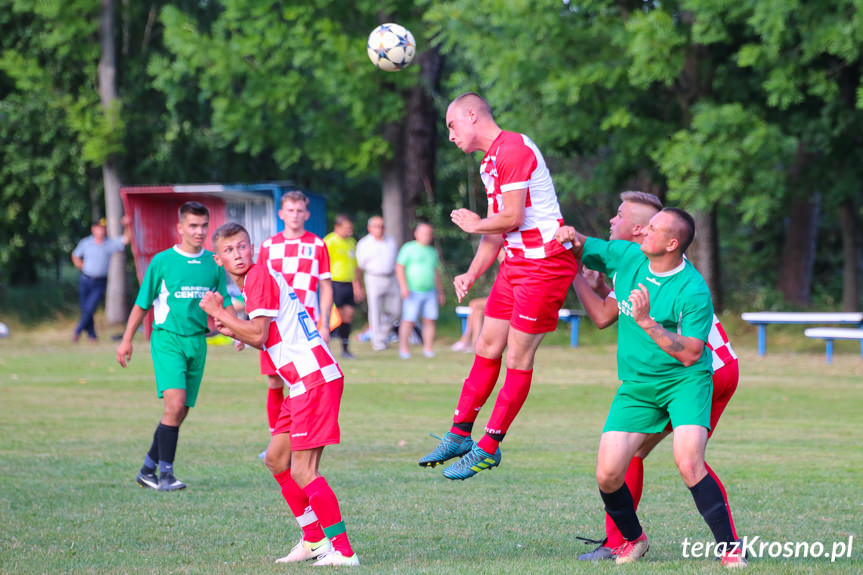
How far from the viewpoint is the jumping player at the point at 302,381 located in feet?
20.2

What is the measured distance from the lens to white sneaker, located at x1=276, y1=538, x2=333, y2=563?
247 inches

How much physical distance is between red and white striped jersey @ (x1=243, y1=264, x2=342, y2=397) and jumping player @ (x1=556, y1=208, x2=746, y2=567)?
153 cm

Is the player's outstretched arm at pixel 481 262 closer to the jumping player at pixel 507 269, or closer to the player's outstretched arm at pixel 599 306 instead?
the jumping player at pixel 507 269

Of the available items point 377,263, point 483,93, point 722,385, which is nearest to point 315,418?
point 722,385

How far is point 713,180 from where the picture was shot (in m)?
20.1

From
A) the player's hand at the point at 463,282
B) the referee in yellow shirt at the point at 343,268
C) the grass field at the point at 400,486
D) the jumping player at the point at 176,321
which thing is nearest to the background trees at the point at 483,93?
the referee in yellow shirt at the point at 343,268

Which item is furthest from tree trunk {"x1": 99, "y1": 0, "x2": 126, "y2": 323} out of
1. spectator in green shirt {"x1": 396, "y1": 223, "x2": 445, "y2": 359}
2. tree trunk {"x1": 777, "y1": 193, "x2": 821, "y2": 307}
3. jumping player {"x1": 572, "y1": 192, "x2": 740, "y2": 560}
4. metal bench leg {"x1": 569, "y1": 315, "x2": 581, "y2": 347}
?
jumping player {"x1": 572, "y1": 192, "x2": 740, "y2": 560}

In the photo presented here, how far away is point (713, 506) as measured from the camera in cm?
587

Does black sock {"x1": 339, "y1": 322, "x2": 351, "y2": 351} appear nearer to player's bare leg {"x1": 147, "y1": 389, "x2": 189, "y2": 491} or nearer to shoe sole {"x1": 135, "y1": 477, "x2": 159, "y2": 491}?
player's bare leg {"x1": 147, "y1": 389, "x2": 189, "y2": 491}

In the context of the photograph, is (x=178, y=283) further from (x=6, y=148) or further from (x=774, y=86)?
(x=6, y=148)

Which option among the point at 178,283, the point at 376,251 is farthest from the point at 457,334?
the point at 178,283

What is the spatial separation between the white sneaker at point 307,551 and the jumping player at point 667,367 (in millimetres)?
1529

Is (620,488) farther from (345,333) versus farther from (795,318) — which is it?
(795,318)

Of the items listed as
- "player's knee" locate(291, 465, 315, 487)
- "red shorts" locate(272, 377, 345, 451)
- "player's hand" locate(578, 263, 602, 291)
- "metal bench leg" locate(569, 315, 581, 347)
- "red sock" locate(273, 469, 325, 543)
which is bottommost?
"metal bench leg" locate(569, 315, 581, 347)
